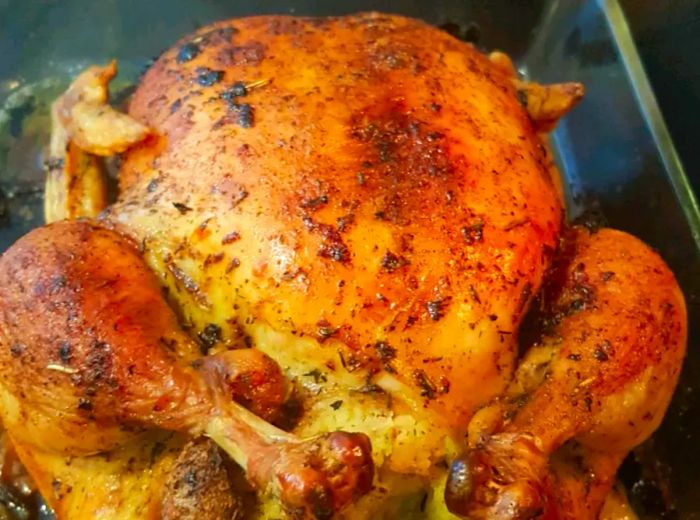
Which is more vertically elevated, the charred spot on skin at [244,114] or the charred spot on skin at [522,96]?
the charred spot on skin at [522,96]

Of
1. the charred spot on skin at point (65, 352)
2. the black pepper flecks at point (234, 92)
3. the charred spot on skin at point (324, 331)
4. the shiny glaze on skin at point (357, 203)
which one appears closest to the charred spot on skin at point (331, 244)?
the shiny glaze on skin at point (357, 203)

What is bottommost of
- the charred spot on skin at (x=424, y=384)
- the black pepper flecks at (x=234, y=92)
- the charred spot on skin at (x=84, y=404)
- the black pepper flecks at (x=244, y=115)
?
the charred spot on skin at (x=84, y=404)

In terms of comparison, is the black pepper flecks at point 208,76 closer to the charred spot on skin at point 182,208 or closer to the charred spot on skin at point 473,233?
the charred spot on skin at point 182,208

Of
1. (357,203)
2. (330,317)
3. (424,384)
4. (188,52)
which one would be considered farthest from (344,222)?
(188,52)

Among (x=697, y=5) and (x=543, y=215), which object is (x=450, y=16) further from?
(x=543, y=215)

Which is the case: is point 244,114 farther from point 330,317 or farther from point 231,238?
point 330,317

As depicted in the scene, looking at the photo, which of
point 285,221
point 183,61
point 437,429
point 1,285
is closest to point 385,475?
point 437,429
